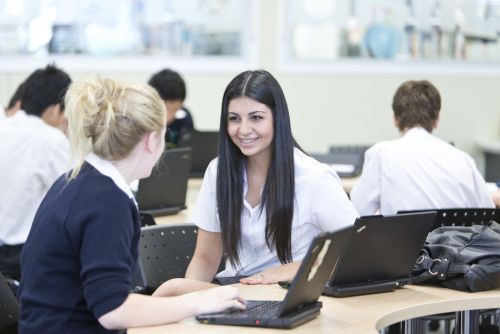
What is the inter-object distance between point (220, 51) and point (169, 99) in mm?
1604

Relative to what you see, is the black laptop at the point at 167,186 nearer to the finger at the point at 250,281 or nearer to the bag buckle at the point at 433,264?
the finger at the point at 250,281

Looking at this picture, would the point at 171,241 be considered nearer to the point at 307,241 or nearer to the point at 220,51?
the point at 307,241

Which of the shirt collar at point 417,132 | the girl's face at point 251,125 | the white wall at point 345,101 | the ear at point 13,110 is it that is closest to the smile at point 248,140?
the girl's face at point 251,125

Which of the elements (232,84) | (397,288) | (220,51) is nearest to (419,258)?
(397,288)

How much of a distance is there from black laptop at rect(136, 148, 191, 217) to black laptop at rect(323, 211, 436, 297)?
1888mm

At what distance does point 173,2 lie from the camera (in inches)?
284

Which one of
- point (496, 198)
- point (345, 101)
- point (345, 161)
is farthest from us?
point (345, 101)

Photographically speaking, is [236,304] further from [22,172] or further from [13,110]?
[13,110]

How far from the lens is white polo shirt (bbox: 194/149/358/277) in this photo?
10.2 feet

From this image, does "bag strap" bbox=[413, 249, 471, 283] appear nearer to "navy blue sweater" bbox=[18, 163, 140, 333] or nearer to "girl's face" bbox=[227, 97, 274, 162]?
"girl's face" bbox=[227, 97, 274, 162]

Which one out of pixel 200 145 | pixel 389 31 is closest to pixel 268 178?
pixel 200 145

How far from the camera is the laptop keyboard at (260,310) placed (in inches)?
94.2

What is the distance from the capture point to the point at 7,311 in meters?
2.76

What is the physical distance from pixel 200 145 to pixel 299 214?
255 cm
